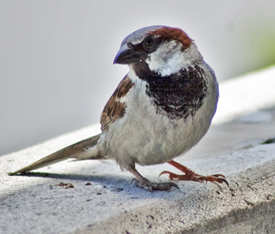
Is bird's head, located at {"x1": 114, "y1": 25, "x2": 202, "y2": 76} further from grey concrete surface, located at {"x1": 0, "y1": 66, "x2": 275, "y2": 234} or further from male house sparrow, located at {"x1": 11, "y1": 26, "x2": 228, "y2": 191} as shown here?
grey concrete surface, located at {"x1": 0, "y1": 66, "x2": 275, "y2": 234}

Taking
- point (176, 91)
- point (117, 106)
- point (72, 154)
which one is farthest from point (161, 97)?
point (72, 154)

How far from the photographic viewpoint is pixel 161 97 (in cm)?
223

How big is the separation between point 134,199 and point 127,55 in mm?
683

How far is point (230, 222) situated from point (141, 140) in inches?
23.0

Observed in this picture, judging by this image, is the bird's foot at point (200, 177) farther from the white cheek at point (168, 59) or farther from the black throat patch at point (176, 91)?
the white cheek at point (168, 59)

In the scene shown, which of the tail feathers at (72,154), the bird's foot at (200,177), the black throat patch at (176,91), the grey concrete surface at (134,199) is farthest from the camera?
the tail feathers at (72,154)

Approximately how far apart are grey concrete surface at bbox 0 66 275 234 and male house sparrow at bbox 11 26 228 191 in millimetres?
182

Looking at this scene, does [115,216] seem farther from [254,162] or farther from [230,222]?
[254,162]

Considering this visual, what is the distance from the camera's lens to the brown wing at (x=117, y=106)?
2.37 m

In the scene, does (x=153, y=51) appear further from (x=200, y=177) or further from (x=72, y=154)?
(x=72, y=154)

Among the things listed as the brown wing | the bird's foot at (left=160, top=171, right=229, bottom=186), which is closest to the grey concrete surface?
the bird's foot at (left=160, top=171, right=229, bottom=186)

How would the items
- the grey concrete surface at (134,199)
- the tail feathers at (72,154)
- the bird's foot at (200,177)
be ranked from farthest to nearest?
the tail feathers at (72,154) → the bird's foot at (200,177) → the grey concrete surface at (134,199)

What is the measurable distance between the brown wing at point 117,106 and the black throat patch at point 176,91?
4.5 inches

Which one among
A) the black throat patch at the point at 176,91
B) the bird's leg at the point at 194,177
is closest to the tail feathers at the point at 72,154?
the bird's leg at the point at 194,177
